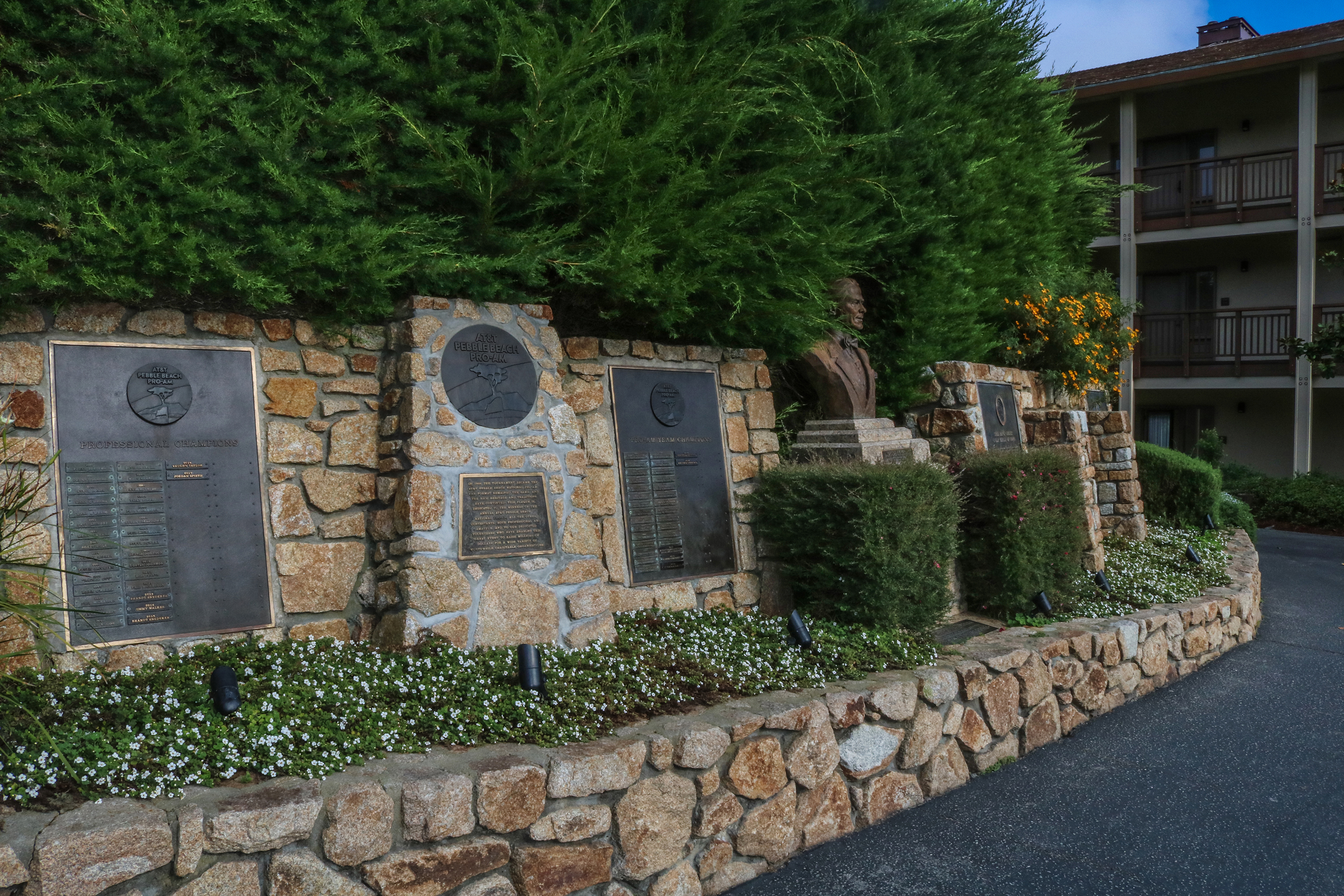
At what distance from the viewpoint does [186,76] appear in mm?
3590

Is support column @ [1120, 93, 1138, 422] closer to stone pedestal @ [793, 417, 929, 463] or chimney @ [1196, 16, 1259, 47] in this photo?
chimney @ [1196, 16, 1259, 47]

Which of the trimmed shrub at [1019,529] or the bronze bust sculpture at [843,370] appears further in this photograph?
the bronze bust sculpture at [843,370]

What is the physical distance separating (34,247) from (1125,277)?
54.1 ft

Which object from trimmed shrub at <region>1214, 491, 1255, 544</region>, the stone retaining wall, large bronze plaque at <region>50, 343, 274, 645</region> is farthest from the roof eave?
large bronze plaque at <region>50, 343, 274, 645</region>

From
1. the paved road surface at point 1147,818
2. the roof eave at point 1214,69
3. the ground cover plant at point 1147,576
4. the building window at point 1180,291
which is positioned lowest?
the paved road surface at point 1147,818

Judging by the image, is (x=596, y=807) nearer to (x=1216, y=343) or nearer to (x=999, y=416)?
(x=999, y=416)

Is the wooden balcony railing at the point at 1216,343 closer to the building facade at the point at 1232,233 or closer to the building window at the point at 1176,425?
the building facade at the point at 1232,233

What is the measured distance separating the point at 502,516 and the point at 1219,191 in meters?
16.3

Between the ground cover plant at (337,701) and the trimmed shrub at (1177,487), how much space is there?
674 cm

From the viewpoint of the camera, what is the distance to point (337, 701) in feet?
11.0

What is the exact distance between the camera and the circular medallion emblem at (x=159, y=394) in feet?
12.3

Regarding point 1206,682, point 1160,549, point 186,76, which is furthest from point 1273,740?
point 186,76

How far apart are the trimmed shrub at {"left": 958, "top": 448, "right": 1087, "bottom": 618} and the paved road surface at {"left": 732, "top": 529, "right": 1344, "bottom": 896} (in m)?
0.96

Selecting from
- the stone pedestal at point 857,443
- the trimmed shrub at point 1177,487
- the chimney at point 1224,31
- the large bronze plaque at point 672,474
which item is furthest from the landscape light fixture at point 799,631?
the chimney at point 1224,31
